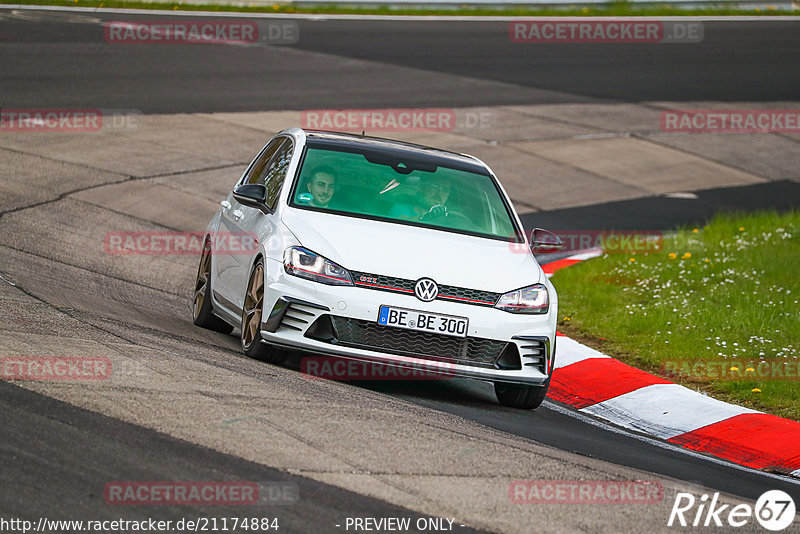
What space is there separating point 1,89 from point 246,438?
14.4 metres

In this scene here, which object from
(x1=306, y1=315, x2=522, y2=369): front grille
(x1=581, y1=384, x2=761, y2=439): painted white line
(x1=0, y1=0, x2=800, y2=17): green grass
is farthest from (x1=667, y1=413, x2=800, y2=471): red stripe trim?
(x1=0, y1=0, x2=800, y2=17): green grass

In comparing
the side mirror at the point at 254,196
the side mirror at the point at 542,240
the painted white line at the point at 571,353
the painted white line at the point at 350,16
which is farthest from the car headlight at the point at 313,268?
the painted white line at the point at 350,16

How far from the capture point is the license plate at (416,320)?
7695 mm

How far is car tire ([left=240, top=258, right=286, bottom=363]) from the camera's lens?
8.08m

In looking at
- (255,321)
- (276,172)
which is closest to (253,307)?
(255,321)

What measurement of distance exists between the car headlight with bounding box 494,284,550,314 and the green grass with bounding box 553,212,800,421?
1724 millimetres

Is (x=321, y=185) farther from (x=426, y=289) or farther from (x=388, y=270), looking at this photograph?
(x=426, y=289)

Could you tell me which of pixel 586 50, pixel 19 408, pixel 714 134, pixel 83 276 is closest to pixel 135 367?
pixel 19 408

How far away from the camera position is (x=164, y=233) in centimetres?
1334

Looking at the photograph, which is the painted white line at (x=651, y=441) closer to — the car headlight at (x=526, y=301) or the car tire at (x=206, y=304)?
the car headlight at (x=526, y=301)

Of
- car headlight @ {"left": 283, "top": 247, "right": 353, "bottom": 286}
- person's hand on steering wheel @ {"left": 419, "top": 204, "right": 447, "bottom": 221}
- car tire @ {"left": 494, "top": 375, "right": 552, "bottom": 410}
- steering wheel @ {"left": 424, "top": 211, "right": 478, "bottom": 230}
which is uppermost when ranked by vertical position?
person's hand on steering wheel @ {"left": 419, "top": 204, "right": 447, "bottom": 221}

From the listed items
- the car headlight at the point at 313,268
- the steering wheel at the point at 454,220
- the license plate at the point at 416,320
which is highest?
the steering wheel at the point at 454,220

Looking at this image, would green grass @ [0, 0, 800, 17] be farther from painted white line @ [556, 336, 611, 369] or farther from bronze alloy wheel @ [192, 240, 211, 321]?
painted white line @ [556, 336, 611, 369]

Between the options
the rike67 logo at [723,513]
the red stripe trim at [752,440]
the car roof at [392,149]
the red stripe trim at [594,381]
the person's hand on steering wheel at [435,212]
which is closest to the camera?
the rike67 logo at [723,513]
